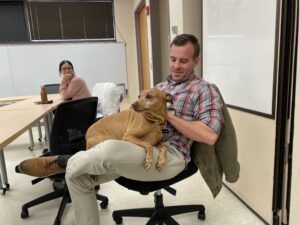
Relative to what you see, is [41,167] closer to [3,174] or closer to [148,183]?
[148,183]

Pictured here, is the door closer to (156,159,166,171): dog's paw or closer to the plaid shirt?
the plaid shirt

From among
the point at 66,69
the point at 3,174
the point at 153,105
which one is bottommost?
the point at 3,174

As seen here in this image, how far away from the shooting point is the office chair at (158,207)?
1.32m

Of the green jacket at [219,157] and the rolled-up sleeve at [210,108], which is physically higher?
the rolled-up sleeve at [210,108]

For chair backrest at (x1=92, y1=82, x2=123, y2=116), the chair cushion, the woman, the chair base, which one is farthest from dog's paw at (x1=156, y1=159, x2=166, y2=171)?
the woman

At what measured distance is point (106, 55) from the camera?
5148 mm

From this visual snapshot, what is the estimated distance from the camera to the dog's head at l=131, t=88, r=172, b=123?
3.99ft

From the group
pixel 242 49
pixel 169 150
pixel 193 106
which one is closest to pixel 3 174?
pixel 169 150

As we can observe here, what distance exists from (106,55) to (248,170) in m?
4.01

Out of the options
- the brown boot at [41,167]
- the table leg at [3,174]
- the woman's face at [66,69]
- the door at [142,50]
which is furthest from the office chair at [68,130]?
the door at [142,50]

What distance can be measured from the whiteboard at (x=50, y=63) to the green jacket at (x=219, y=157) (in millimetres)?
4086

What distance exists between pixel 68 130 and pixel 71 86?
3.85 feet

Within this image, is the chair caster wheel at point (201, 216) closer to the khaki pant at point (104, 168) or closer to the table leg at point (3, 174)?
the khaki pant at point (104, 168)

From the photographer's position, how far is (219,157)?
1.43 meters
